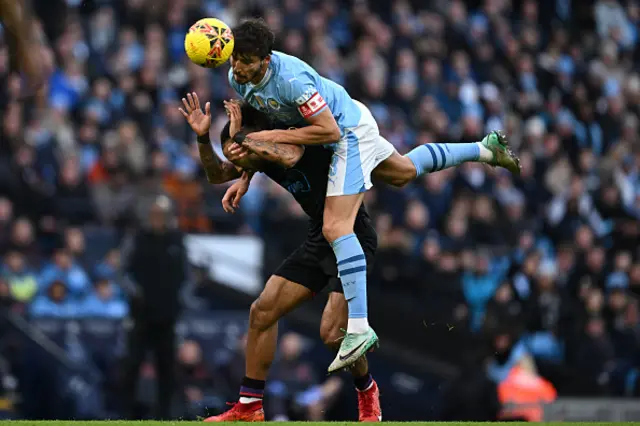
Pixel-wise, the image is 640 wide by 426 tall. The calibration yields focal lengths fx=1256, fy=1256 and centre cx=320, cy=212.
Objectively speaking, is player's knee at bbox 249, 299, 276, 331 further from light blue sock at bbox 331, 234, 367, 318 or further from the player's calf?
the player's calf

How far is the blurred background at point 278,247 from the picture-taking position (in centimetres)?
1338

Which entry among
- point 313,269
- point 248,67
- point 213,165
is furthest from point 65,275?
point 248,67

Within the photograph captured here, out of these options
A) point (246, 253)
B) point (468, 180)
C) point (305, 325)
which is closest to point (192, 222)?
point (246, 253)

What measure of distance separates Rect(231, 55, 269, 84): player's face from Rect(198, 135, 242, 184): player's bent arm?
56 centimetres

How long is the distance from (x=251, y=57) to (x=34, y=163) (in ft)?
23.1

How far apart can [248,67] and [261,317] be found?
1815mm

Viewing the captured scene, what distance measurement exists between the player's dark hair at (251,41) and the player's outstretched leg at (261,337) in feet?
5.50

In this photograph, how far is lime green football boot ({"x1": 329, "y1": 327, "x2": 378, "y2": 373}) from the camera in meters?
8.49

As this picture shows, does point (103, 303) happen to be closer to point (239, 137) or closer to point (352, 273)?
point (239, 137)

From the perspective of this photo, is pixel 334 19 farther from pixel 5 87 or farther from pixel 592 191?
pixel 5 87

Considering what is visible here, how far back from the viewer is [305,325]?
1442 centimetres

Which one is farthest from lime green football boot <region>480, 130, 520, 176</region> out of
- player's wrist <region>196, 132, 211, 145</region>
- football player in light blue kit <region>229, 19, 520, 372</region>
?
player's wrist <region>196, 132, 211, 145</region>

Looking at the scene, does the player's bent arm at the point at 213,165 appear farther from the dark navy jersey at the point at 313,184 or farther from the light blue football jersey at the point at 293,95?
the light blue football jersey at the point at 293,95

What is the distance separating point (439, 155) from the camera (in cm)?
955
